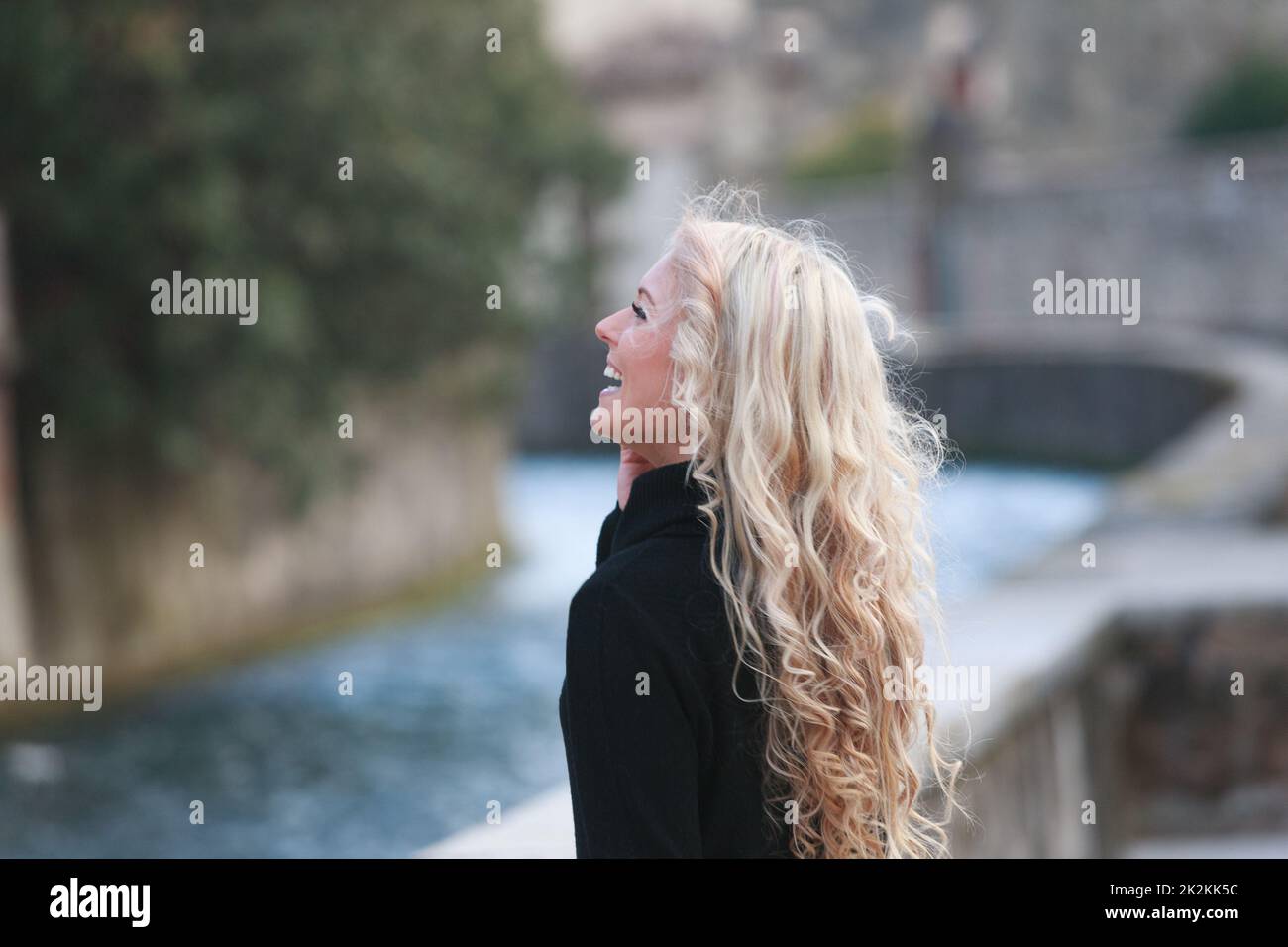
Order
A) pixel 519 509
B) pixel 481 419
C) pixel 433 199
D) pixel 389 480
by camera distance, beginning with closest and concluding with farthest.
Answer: pixel 433 199
pixel 389 480
pixel 481 419
pixel 519 509

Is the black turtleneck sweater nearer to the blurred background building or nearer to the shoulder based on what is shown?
the shoulder

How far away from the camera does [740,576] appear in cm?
165

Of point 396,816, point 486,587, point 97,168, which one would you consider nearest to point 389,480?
point 486,587

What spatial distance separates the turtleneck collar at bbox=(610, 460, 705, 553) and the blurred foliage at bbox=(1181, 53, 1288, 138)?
3248 centimetres

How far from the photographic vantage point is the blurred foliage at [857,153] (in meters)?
42.7

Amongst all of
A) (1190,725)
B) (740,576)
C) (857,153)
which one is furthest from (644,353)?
(857,153)

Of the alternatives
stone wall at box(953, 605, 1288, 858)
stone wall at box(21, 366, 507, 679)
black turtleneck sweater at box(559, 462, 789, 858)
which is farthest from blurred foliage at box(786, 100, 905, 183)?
black turtleneck sweater at box(559, 462, 789, 858)

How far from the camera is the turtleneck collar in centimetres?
168

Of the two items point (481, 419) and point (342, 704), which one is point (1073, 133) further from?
point (342, 704)

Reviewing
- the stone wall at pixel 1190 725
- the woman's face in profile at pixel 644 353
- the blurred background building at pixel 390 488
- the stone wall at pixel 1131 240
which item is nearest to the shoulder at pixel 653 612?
the woman's face in profile at pixel 644 353

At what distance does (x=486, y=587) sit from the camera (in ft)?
46.9

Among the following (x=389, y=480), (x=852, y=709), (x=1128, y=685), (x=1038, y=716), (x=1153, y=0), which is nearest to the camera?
(x=852, y=709)

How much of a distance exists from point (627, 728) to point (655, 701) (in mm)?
39

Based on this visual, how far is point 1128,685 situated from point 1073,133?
50622 millimetres
